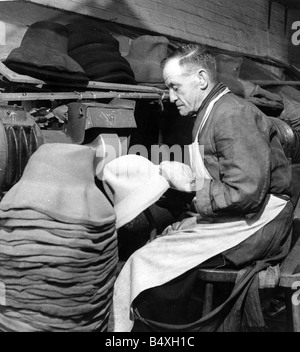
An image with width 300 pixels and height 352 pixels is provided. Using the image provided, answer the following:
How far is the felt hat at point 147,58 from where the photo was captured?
3875 mm

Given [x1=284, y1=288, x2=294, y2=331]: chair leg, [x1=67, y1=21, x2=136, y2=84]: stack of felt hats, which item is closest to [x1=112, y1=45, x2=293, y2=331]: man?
[x1=284, y1=288, x2=294, y2=331]: chair leg

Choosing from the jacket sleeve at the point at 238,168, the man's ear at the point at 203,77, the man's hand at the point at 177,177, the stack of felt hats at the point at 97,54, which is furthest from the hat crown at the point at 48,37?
the jacket sleeve at the point at 238,168

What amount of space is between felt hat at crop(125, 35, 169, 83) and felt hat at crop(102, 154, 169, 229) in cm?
147

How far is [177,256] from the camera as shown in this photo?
8.28ft

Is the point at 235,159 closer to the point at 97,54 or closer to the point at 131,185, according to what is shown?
the point at 131,185

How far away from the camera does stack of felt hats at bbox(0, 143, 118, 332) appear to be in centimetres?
208

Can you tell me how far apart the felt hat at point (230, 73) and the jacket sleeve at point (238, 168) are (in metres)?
2.08

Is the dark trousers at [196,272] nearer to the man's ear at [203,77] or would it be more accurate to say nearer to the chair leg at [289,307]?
the chair leg at [289,307]

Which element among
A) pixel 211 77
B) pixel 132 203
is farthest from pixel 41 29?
pixel 132 203

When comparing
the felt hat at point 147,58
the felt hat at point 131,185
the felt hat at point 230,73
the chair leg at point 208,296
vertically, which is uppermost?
the felt hat at point 147,58

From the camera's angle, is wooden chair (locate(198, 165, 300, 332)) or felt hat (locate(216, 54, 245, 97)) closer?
wooden chair (locate(198, 165, 300, 332))

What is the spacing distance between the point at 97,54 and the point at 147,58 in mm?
687

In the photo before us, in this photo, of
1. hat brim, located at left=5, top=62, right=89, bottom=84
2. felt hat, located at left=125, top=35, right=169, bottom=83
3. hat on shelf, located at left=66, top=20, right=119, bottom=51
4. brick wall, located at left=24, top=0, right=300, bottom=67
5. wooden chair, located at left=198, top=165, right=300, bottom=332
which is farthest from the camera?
brick wall, located at left=24, top=0, right=300, bottom=67

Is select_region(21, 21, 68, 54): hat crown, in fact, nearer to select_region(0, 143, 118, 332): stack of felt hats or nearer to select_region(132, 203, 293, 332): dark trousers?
select_region(0, 143, 118, 332): stack of felt hats
